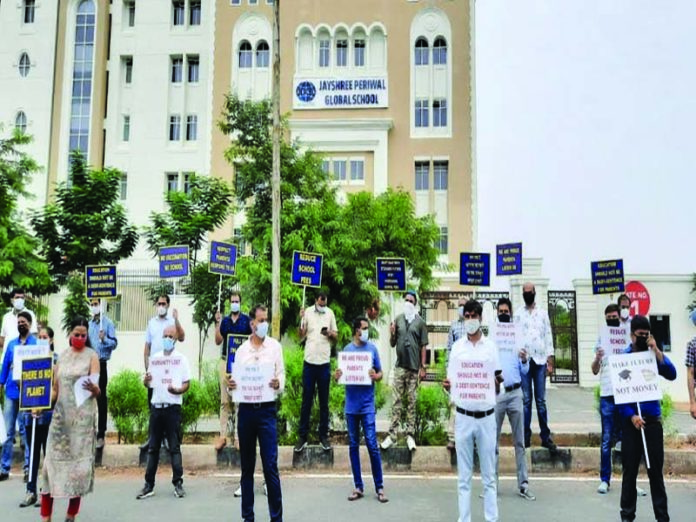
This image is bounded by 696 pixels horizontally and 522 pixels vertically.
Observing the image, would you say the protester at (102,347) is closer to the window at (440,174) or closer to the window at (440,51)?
the window at (440,174)

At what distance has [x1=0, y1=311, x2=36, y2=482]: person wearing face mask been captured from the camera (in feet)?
25.6

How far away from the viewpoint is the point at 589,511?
682 centimetres

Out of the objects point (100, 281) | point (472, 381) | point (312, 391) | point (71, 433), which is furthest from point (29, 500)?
point (472, 381)

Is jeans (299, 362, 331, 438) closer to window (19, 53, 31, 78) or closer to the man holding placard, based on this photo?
the man holding placard

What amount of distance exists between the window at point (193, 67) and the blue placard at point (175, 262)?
80.4 ft

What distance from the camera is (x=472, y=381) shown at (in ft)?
19.6

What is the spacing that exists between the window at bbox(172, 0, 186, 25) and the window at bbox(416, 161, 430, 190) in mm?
15096

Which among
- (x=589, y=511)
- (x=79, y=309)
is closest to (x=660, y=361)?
(x=589, y=511)

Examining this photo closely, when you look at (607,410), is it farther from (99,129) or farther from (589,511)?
(99,129)

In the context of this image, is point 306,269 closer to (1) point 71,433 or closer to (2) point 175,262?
(2) point 175,262

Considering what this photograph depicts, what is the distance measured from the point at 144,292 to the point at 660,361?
54.4 feet

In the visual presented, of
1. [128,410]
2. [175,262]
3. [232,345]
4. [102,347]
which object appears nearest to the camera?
[232,345]

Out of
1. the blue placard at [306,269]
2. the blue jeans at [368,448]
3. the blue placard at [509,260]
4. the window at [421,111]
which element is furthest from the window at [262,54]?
the blue jeans at [368,448]

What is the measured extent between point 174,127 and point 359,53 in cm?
1055
